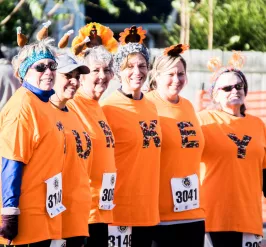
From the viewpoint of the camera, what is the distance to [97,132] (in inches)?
348

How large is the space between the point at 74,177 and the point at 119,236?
1083mm

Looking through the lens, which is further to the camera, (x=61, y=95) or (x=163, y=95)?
(x=163, y=95)

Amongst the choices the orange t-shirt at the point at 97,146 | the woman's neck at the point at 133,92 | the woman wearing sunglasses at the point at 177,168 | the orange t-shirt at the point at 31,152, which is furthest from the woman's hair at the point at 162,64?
the orange t-shirt at the point at 31,152

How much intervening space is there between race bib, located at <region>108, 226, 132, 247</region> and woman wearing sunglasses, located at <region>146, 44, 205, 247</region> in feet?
1.07

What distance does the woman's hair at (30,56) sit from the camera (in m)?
8.03

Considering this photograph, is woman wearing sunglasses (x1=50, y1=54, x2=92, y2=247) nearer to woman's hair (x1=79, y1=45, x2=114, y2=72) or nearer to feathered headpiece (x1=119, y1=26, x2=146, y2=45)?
woman's hair (x1=79, y1=45, x2=114, y2=72)

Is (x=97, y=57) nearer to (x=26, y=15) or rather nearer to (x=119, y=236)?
(x=119, y=236)

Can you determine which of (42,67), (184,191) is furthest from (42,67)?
(184,191)

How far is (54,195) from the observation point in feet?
26.0

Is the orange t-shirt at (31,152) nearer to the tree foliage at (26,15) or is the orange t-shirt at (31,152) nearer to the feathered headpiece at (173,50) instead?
the feathered headpiece at (173,50)

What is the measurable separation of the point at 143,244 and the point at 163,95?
1197 mm

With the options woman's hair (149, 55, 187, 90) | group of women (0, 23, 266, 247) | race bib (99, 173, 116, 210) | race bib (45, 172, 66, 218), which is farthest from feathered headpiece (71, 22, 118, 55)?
race bib (45, 172, 66, 218)

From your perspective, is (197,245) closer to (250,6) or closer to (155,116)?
(155,116)

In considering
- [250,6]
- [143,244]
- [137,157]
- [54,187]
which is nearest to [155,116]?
[137,157]
